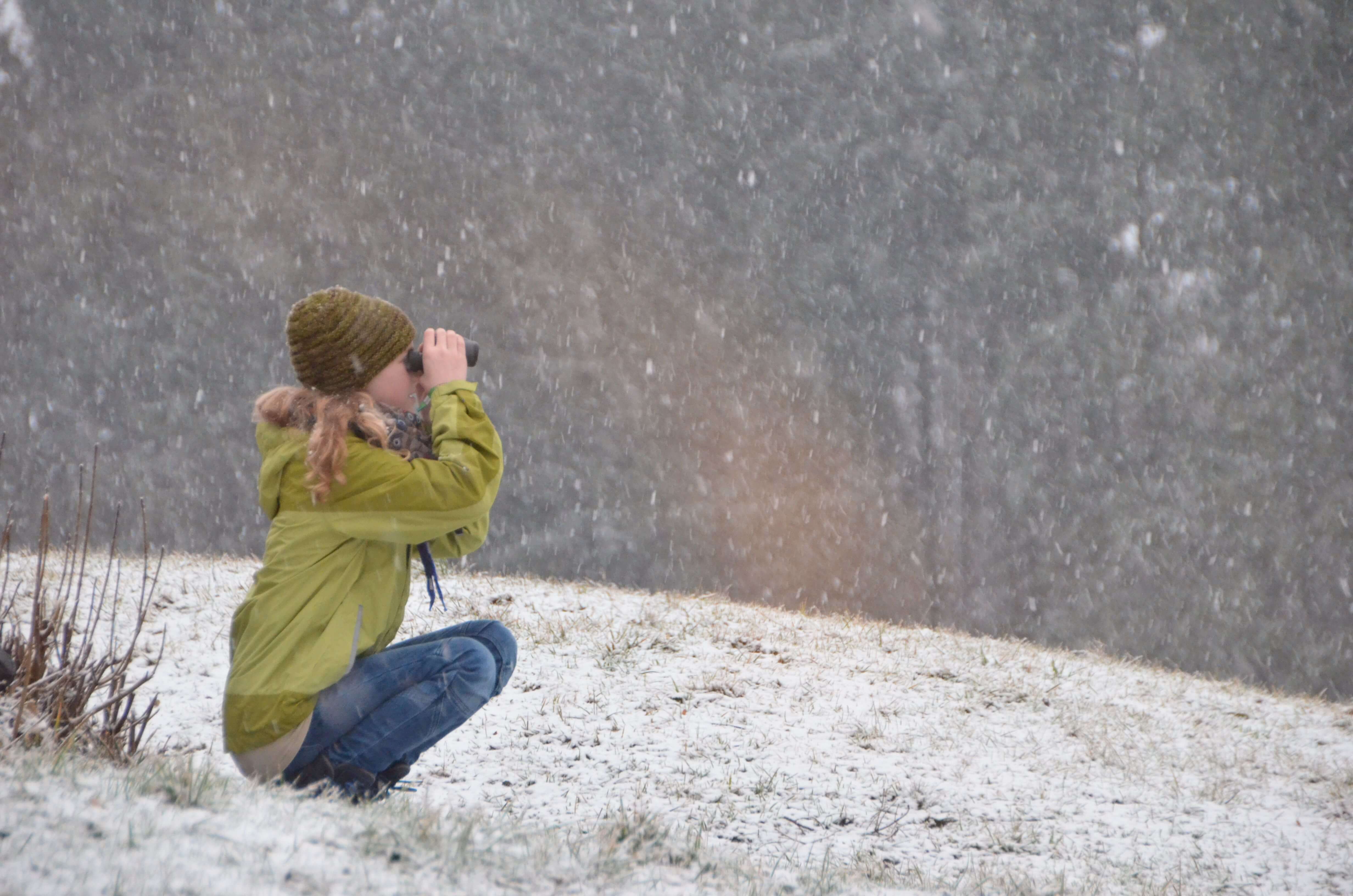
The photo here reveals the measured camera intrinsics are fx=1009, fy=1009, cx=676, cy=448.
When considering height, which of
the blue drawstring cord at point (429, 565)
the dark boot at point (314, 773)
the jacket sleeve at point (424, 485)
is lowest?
the dark boot at point (314, 773)

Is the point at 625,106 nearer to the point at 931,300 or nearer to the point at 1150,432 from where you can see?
the point at 931,300

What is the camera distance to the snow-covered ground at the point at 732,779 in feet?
8.93

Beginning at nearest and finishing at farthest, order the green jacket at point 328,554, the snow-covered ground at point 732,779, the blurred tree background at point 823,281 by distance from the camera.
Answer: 1. the snow-covered ground at point 732,779
2. the green jacket at point 328,554
3. the blurred tree background at point 823,281

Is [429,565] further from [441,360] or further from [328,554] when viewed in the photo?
[441,360]

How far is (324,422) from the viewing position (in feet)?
10.4

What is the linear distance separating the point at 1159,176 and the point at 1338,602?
20.6 m

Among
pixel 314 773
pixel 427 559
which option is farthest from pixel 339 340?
pixel 314 773

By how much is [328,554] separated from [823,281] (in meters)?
44.9

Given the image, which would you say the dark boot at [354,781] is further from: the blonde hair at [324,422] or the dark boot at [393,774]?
the blonde hair at [324,422]

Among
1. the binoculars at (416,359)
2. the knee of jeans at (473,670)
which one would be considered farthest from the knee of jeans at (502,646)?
the binoculars at (416,359)

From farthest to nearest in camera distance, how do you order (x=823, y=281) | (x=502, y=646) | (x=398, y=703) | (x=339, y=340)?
(x=823, y=281) < (x=502, y=646) < (x=398, y=703) < (x=339, y=340)

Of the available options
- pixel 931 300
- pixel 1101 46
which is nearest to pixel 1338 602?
pixel 931 300

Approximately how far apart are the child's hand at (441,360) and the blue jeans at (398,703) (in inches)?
35.7

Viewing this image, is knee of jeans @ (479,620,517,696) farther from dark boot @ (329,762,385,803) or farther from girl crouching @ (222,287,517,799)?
dark boot @ (329,762,385,803)
